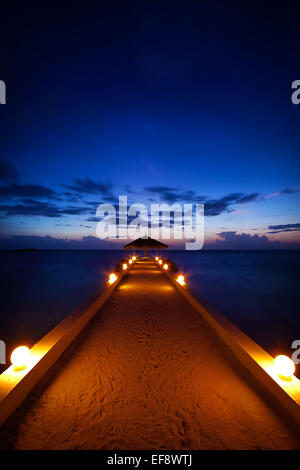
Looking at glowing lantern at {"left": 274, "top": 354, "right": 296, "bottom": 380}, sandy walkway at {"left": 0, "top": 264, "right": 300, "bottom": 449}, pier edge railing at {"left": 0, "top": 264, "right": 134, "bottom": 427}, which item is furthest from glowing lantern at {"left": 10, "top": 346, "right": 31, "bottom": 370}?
glowing lantern at {"left": 274, "top": 354, "right": 296, "bottom": 380}

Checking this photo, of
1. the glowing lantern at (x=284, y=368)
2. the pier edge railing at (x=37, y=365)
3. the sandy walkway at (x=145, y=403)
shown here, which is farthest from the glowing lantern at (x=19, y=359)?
the glowing lantern at (x=284, y=368)

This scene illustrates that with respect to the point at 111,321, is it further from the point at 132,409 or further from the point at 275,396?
the point at 275,396

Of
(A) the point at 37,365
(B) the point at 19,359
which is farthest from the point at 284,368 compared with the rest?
(B) the point at 19,359

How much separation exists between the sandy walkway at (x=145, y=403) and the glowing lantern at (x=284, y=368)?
38 cm

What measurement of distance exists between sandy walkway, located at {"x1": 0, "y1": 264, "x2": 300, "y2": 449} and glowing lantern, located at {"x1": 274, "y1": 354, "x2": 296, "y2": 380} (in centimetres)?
38

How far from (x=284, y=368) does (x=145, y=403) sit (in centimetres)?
159

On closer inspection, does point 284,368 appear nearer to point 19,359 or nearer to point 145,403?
point 145,403

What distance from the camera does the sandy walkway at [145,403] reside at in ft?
5.85

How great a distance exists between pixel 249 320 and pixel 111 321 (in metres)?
6.83

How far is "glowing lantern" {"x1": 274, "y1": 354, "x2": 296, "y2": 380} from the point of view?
2.18 meters

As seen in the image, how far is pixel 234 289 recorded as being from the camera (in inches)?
574

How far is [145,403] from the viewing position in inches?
86.5
